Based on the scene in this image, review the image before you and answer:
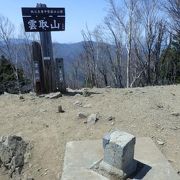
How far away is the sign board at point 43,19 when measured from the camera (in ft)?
19.4

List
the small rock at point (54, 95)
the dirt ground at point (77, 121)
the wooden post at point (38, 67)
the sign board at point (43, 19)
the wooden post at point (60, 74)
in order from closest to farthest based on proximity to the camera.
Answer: the dirt ground at point (77, 121)
the small rock at point (54, 95)
the sign board at point (43, 19)
the wooden post at point (38, 67)
the wooden post at point (60, 74)

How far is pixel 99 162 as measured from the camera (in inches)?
125

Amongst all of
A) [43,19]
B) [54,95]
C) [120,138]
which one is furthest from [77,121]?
[43,19]

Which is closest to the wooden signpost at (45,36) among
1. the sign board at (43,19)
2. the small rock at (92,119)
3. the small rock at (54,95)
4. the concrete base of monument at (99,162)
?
the sign board at (43,19)

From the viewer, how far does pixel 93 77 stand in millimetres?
18328

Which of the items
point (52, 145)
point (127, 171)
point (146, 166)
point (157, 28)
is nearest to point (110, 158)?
point (127, 171)

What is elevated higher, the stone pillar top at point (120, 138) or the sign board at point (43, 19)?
the sign board at point (43, 19)

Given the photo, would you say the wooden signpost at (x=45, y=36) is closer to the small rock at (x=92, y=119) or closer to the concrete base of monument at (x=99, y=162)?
the small rock at (x=92, y=119)

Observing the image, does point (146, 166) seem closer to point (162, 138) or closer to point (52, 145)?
point (162, 138)

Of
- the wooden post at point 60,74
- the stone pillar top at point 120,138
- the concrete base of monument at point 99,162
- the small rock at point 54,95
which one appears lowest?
the concrete base of monument at point 99,162

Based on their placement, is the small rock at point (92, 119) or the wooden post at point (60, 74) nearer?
the small rock at point (92, 119)

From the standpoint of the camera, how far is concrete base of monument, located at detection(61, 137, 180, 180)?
2986 millimetres

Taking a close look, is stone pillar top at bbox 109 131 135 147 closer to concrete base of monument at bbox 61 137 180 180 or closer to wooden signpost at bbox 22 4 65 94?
concrete base of monument at bbox 61 137 180 180

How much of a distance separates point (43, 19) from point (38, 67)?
Answer: 972mm
